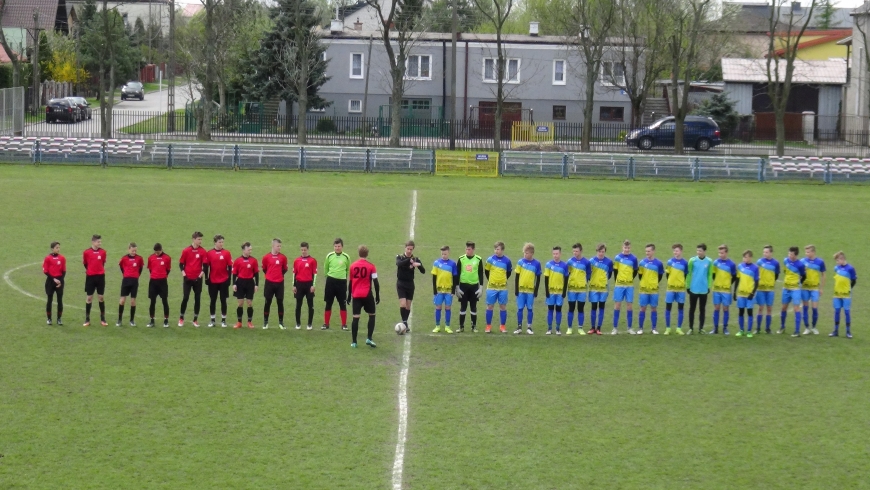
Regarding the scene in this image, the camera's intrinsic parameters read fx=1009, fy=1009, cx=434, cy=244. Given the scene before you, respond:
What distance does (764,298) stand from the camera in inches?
739

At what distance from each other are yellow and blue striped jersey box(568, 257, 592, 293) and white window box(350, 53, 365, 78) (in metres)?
49.9

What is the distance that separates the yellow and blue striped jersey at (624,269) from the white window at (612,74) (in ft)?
150

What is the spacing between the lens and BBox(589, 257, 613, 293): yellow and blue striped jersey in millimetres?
18359

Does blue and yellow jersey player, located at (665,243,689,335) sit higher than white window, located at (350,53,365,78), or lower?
lower

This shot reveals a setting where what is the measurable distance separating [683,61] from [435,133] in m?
17.0

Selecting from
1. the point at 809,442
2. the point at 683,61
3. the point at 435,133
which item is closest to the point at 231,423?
the point at 809,442

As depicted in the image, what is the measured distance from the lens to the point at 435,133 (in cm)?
5600

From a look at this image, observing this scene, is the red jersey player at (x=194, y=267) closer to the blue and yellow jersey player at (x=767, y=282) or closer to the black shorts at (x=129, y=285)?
the black shorts at (x=129, y=285)

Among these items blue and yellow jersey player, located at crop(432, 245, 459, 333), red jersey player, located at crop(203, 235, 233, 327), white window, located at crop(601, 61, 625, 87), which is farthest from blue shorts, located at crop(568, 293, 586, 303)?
white window, located at crop(601, 61, 625, 87)

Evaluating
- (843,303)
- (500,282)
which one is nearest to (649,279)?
(500,282)

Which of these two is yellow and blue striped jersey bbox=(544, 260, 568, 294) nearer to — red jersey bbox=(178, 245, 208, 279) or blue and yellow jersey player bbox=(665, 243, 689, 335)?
blue and yellow jersey player bbox=(665, 243, 689, 335)

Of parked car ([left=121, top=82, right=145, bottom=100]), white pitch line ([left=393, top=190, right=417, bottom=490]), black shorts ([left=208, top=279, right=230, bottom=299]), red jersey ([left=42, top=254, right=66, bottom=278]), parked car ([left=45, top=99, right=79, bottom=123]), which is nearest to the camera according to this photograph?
white pitch line ([left=393, top=190, right=417, bottom=490])

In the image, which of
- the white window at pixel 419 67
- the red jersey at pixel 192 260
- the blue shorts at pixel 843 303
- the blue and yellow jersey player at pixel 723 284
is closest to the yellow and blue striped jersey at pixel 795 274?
the blue shorts at pixel 843 303

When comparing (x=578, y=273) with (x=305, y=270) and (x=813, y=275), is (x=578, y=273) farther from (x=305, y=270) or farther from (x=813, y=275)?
(x=305, y=270)
